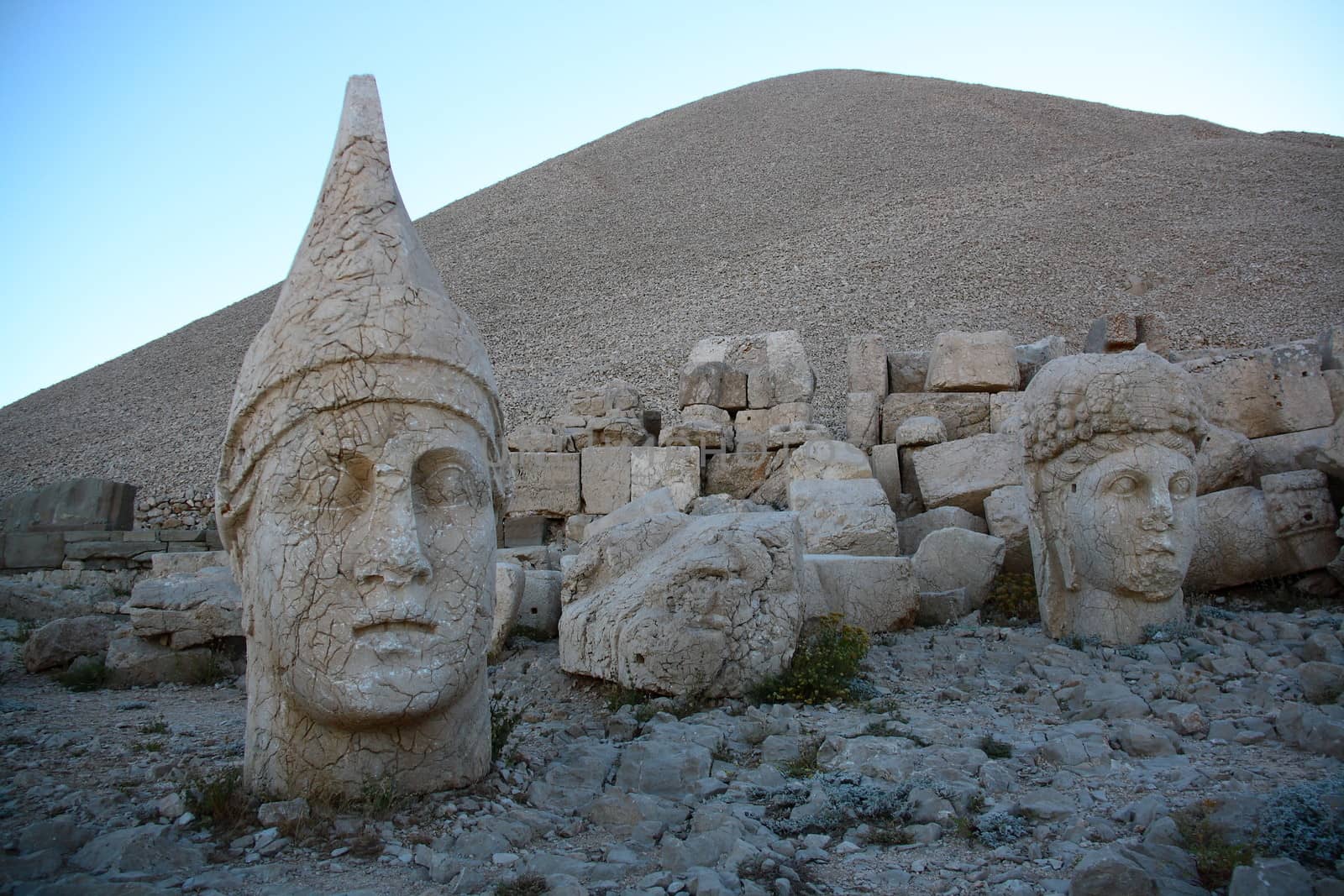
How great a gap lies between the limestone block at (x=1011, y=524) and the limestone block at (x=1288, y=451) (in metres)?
1.77

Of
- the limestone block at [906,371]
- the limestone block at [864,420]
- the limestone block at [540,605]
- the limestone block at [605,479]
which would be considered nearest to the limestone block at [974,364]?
the limestone block at [906,371]

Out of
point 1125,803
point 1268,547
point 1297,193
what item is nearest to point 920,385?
point 1268,547

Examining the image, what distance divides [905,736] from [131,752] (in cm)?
331

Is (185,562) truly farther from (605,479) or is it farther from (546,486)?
(605,479)

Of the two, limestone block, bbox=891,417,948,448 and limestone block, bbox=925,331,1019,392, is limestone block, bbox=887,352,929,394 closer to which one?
limestone block, bbox=925,331,1019,392

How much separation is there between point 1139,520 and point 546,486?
572 cm

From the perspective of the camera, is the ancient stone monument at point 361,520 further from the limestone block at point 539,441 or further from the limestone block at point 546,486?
the limestone block at point 539,441

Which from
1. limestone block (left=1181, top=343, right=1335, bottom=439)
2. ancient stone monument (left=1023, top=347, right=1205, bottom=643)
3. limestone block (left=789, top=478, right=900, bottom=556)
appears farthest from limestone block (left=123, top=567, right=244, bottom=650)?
limestone block (left=1181, top=343, right=1335, bottom=439)

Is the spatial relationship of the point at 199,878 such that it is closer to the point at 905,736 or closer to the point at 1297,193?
the point at 905,736

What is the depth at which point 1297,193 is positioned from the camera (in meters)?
27.8

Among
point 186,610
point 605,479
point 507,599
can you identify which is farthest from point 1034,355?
point 186,610

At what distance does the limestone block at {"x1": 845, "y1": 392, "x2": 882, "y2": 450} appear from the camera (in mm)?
9664

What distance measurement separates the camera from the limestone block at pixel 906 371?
10594 mm

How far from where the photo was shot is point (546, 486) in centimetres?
970
